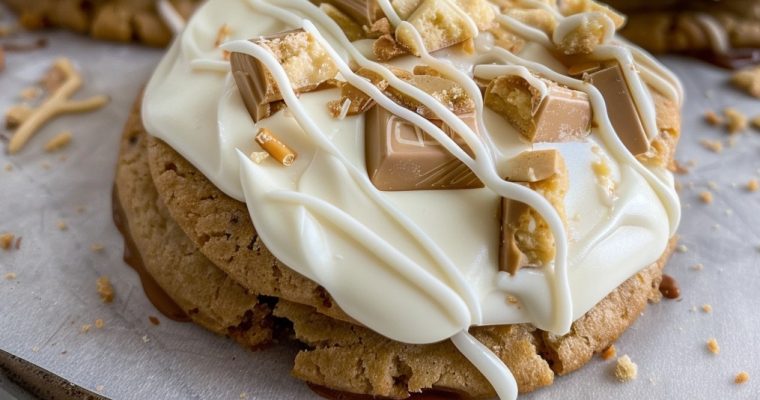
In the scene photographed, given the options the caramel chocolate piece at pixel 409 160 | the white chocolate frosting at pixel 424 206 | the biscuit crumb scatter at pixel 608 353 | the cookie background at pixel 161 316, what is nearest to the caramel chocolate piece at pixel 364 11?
the white chocolate frosting at pixel 424 206

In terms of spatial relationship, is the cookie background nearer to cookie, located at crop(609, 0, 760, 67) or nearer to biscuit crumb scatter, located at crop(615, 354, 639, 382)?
biscuit crumb scatter, located at crop(615, 354, 639, 382)

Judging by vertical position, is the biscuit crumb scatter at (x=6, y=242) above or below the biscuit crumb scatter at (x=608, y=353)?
above

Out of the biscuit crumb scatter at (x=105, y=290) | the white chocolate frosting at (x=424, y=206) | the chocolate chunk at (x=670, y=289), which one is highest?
the white chocolate frosting at (x=424, y=206)

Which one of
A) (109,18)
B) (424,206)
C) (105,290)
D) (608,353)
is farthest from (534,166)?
(109,18)

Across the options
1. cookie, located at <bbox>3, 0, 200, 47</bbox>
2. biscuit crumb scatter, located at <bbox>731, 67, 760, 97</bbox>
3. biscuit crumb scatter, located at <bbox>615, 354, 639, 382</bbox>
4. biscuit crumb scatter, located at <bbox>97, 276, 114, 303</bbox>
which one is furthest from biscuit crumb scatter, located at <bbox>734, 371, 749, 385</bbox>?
cookie, located at <bbox>3, 0, 200, 47</bbox>

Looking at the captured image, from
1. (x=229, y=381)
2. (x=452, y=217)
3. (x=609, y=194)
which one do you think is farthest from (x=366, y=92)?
(x=229, y=381)

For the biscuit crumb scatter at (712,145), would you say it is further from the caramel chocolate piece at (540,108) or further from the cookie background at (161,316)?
the caramel chocolate piece at (540,108)

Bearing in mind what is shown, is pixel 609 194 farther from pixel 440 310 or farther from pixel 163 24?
pixel 163 24
